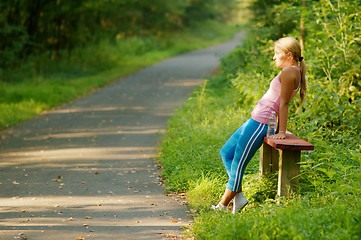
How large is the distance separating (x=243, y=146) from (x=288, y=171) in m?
0.57

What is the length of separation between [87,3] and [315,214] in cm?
1891

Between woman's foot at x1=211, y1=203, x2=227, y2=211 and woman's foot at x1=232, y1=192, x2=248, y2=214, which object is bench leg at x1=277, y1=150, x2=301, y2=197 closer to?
woman's foot at x1=232, y1=192, x2=248, y2=214

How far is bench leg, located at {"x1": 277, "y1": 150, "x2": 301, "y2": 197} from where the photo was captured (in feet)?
16.6

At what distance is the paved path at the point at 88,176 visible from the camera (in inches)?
210

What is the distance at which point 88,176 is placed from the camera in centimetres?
760

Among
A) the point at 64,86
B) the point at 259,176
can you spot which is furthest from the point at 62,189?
the point at 64,86

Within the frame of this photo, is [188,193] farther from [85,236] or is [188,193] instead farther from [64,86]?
[64,86]

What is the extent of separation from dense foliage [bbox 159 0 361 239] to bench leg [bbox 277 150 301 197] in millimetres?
134

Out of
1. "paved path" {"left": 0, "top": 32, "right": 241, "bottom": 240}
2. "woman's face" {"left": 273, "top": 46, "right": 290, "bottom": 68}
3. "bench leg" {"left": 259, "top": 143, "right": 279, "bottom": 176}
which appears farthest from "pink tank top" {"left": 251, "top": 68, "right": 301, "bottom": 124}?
"paved path" {"left": 0, "top": 32, "right": 241, "bottom": 240}

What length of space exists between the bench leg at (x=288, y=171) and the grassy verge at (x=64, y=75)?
878 centimetres

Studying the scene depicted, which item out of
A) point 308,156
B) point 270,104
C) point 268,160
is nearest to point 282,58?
point 270,104

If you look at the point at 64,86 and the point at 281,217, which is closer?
the point at 281,217

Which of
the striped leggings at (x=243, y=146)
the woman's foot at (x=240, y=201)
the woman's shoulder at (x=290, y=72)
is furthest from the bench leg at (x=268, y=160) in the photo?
the woman's shoulder at (x=290, y=72)

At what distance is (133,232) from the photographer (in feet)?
→ 16.9
